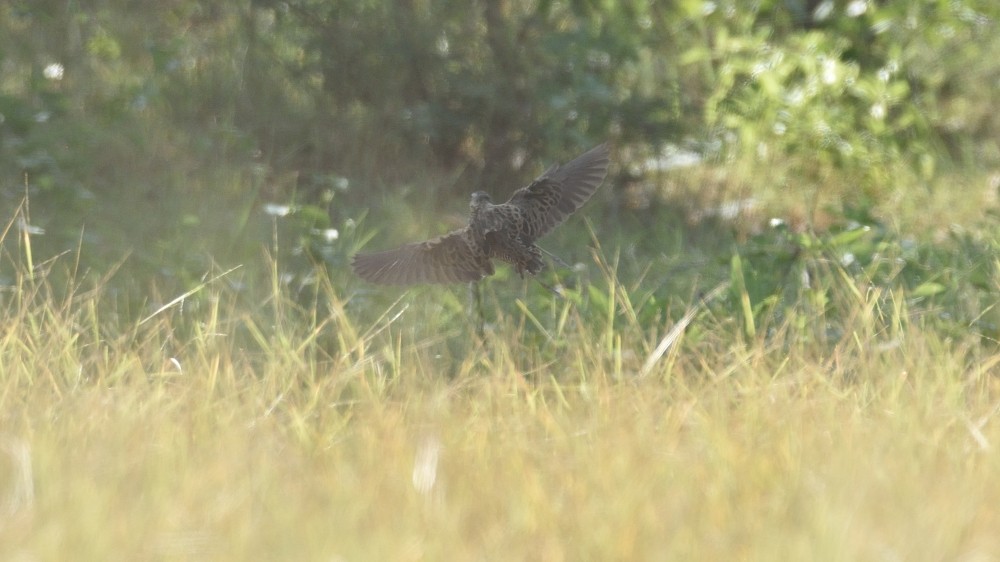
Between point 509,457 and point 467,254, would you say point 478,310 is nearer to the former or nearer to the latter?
point 467,254

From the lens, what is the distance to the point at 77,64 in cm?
665

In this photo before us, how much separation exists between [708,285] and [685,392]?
169 centimetres

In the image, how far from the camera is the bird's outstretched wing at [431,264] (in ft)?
12.4

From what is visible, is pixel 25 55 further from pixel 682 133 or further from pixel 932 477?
pixel 932 477

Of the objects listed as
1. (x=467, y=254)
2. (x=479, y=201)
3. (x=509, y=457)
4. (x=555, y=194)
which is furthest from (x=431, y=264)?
(x=509, y=457)

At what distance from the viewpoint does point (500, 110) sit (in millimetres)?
6965

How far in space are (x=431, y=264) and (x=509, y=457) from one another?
1.05 m

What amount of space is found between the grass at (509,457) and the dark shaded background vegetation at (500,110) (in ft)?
8.08

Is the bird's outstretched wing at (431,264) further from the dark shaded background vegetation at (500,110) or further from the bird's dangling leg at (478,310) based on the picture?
the dark shaded background vegetation at (500,110)

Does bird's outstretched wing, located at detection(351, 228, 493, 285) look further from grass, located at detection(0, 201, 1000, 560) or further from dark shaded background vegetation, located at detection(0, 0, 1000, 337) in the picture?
dark shaded background vegetation, located at detection(0, 0, 1000, 337)

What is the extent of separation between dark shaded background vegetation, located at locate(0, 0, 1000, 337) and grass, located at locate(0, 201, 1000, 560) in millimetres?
2461

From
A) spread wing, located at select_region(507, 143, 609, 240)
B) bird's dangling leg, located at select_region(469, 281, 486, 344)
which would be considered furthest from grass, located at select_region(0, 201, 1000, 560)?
spread wing, located at select_region(507, 143, 609, 240)

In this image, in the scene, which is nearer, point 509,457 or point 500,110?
point 509,457

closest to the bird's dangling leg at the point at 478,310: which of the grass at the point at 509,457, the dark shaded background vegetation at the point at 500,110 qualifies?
the grass at the point at 509,457
